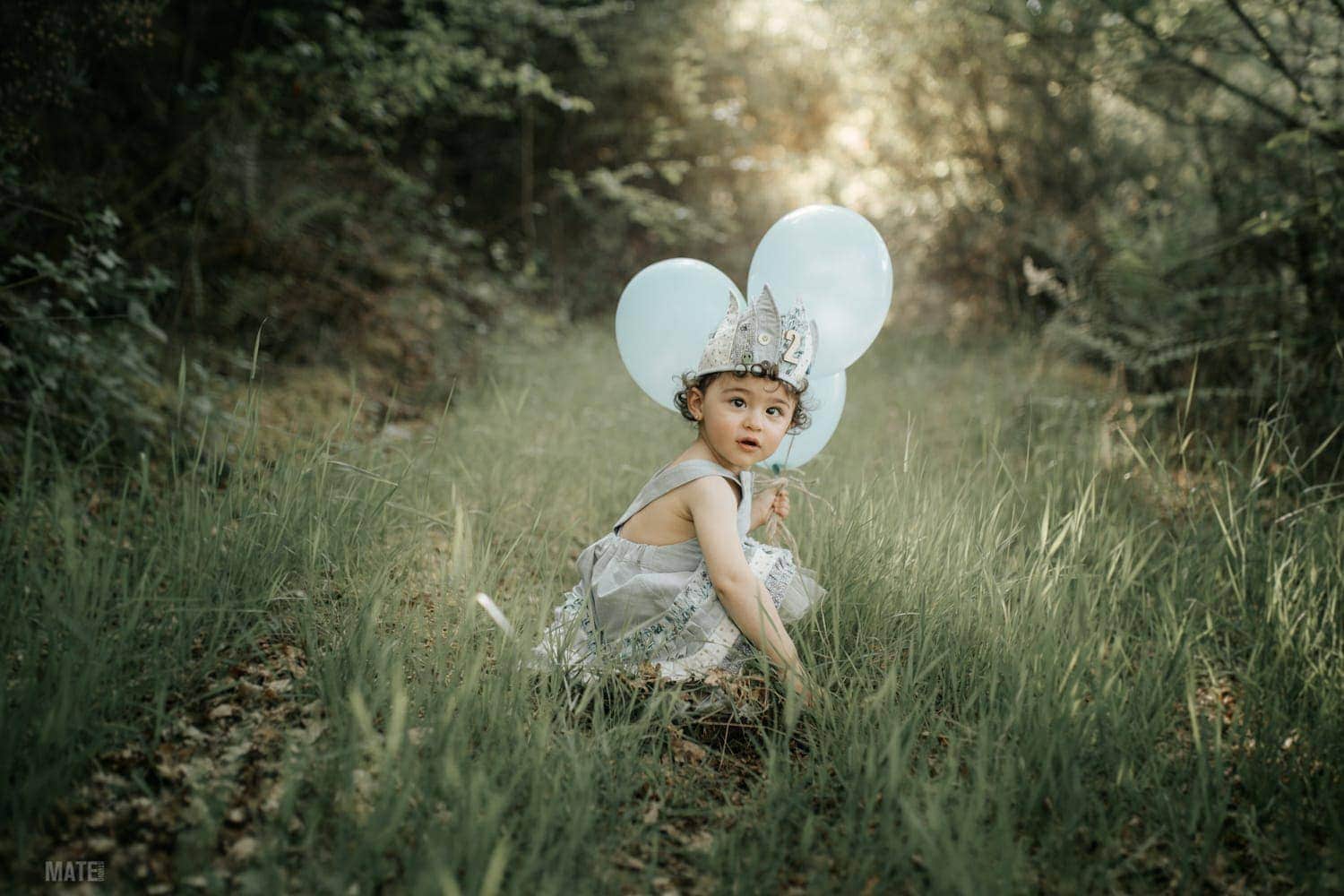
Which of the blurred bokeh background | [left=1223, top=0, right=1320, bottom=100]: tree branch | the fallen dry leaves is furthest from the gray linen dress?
[left=1223, top=0, right=1320, bottom=100]: tree branch

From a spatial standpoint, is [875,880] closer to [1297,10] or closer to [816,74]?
[1297,10]

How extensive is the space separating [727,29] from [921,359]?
5.22 metres

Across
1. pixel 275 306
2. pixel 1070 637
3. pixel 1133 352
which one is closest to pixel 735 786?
pixel 1070 637

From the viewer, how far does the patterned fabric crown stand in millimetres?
2428

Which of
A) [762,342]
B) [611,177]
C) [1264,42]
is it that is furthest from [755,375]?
[611,177]

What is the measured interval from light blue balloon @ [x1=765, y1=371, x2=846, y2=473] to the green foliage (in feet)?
7.92

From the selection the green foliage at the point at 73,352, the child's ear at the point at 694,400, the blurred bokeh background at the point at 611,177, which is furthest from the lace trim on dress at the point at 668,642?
the green foliage at the point at 73,352

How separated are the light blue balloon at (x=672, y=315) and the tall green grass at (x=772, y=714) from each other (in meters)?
0.76

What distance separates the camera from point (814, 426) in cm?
290

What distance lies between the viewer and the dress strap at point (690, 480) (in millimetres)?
2480

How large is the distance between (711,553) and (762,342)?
599 millimetres

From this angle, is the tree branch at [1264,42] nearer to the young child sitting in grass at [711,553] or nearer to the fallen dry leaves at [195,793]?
the young child sitting in grass at [711,553]

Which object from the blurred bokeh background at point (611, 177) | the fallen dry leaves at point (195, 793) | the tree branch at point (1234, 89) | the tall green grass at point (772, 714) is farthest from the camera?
the tree branch at point (1234, 89)

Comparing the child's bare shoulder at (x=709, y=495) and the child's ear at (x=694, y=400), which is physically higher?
the child's ear at (x=694, y=400)
